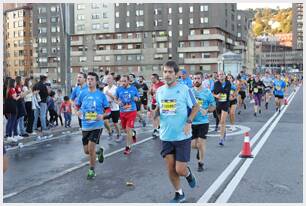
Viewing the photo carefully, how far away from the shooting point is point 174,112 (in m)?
5.98

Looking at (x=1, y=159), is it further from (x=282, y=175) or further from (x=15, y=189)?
(x=282, y=175)

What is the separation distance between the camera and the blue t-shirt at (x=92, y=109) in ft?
25.2

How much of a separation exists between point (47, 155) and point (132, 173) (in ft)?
9.52

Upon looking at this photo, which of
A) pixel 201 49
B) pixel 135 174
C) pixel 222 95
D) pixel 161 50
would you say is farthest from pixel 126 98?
pixel 161 50

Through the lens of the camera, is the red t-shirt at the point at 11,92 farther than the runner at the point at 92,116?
Yes

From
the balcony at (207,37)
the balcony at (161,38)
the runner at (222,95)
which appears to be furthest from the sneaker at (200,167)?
the balcony at (161,38)

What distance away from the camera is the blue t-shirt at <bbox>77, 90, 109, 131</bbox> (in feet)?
25.2

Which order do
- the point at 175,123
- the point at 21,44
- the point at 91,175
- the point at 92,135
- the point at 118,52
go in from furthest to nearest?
1. the point at 21,44
2. the point at 118,52
3. the point at 92,135
4. the point at 91,175
5. the point at 175,123

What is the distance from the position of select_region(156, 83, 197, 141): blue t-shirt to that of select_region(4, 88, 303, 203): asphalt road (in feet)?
2.95

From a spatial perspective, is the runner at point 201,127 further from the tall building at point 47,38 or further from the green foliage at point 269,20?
the green foliage at point 269,20

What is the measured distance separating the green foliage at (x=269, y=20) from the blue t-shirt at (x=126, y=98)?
161 m

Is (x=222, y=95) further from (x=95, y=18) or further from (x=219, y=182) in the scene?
(x=95, y=18)

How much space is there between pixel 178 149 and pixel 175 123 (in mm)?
347

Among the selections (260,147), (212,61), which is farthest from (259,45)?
(260,147)
